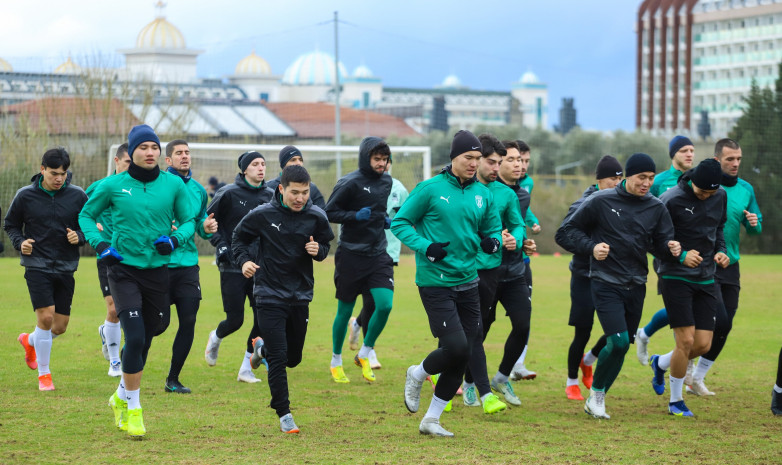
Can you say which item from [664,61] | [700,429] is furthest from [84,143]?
[664,61]

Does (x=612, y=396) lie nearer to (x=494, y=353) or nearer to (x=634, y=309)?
(x=634, y=309)

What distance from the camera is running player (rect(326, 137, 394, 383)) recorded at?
966 cm

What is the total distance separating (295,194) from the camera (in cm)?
743

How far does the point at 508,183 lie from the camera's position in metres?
9.23

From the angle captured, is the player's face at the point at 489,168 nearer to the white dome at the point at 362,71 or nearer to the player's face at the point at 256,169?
the player's face at the point at 256,169

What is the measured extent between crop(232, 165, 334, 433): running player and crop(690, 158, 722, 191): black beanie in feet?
9.60

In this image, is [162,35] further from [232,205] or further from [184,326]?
[184,326]

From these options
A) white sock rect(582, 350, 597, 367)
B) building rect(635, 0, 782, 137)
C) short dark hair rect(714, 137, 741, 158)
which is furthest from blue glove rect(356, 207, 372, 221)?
building rect(635, 0, 782, 137)

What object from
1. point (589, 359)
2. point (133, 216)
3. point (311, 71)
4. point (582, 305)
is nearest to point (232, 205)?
point (133, 216)

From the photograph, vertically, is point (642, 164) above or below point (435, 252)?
above

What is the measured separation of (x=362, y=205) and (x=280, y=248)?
2414 mm

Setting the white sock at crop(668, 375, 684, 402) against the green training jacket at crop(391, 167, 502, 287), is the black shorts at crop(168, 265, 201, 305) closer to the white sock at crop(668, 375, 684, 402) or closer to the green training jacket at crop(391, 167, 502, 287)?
the green training jacket at crop(391, 167, 502, 287)

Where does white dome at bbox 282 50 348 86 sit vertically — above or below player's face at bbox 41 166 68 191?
above

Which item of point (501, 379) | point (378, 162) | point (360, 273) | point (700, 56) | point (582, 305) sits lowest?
point (501, 379)
